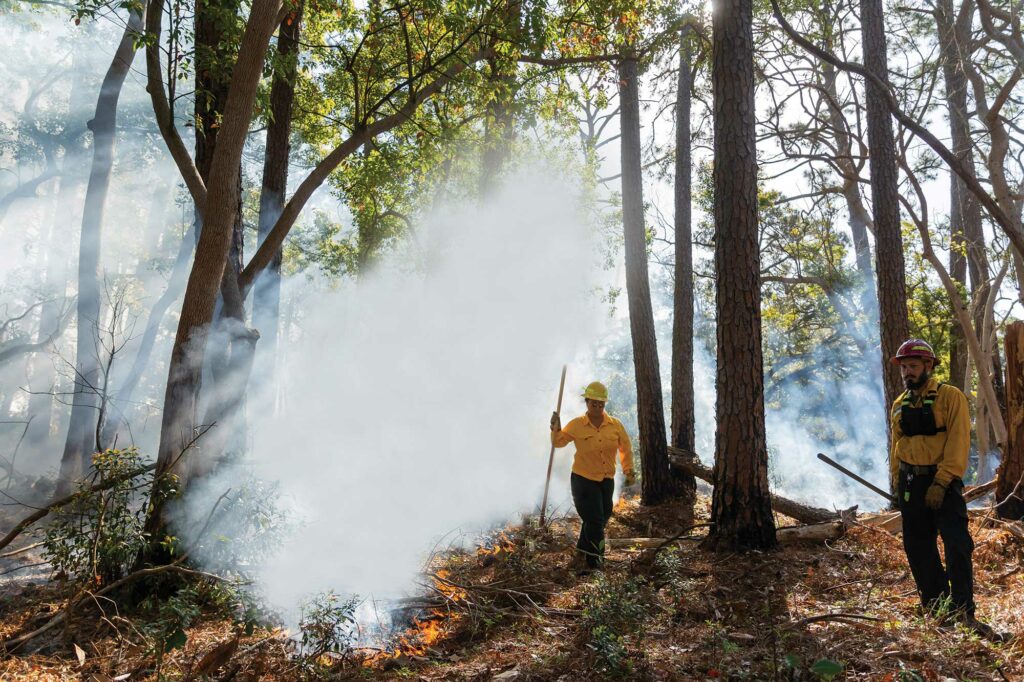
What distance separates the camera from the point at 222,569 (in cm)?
564

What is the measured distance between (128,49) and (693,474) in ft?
39.6

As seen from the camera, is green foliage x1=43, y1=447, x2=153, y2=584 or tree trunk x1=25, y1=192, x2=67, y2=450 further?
tree trunk x1=25, y1=192, x2=67, y2=450

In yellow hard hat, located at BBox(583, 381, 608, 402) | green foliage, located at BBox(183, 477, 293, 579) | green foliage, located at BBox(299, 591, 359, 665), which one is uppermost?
yellow hard hat, located at BBox(583, 381, 608, 402)

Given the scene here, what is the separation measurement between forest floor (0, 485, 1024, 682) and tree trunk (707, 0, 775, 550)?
17.2 inches

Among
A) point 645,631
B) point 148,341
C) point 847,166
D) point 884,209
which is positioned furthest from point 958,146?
point 148,341

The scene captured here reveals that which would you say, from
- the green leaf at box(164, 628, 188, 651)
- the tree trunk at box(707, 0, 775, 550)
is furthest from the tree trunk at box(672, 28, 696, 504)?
the green leaf at box(164, 628, 188, 651)

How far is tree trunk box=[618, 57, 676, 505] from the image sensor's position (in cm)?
973

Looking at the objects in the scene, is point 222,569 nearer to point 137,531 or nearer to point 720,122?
point 137,531

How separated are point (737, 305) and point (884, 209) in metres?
4.10

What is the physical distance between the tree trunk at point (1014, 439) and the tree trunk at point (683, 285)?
15.6 feet

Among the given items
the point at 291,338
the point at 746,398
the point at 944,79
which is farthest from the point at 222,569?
the point at 291,338

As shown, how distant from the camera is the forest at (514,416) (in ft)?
15.0

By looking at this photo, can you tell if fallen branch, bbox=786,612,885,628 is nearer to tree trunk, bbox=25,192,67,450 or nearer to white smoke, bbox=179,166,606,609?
white smoke, bbox=179,166,606,609

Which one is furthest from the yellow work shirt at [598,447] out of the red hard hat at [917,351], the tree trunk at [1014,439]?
the tree trunk at [1014,439]
